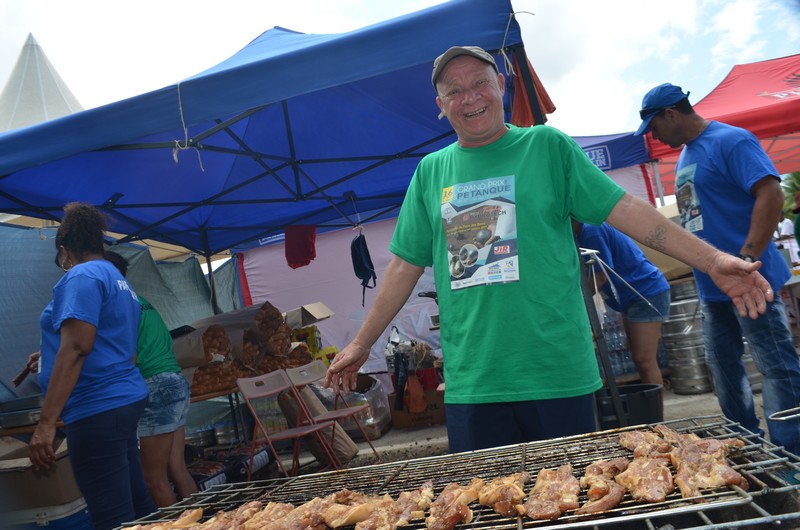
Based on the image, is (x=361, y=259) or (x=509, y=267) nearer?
(x=509, y=267)

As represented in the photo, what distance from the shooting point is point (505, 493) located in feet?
4.76

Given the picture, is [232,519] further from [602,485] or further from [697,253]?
[697,253]

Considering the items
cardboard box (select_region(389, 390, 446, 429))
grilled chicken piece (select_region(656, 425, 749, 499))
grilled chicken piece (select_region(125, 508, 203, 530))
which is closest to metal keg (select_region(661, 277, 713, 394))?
cardboard box (select_region(389, 390, 446, 429))

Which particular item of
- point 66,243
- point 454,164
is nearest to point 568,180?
point 454,164

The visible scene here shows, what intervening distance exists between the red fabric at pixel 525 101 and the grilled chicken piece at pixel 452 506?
275 centimetres

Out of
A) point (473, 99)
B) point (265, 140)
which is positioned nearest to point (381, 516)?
point (473, 99)

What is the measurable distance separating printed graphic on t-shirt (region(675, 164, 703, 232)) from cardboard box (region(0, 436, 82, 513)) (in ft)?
15.0

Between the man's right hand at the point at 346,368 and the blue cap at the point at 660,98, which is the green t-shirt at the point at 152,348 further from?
the blue cap at the point at 660,98

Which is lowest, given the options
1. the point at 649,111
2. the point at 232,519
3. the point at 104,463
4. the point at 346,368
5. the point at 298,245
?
the point at 232,519

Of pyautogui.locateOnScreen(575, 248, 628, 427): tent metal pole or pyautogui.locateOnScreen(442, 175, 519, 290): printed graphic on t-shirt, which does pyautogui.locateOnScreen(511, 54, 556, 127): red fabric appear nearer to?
pyautogui.locateOnScreen(575, 248, 628, 427): tent metal pole

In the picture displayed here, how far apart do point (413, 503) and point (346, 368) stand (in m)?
0.77

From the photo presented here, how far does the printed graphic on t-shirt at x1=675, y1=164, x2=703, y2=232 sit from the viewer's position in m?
3.31

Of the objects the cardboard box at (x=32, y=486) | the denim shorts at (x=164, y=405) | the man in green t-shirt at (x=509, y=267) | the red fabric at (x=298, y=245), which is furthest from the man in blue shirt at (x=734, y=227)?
the red fabric at (x=298, y=245)

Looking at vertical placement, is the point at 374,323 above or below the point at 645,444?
above
